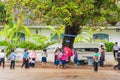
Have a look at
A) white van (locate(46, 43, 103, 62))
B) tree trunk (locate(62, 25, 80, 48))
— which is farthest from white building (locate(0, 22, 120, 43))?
tree trunk (locate(62, 25, 80, 48))

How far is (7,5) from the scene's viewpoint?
32.2 m

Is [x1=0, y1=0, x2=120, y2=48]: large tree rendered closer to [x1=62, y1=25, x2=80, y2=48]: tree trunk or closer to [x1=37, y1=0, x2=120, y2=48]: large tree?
[x1=37, y1=0, x2=120, y2=48]: large tree

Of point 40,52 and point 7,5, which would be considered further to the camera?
point 40,52

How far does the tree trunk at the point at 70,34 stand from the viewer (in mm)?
35219

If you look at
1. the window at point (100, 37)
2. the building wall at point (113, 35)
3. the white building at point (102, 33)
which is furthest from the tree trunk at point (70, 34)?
the window at point (100, 37)

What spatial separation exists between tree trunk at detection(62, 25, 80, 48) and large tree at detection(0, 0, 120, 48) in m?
0.77

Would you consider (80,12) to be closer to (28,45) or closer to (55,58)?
(55,58)

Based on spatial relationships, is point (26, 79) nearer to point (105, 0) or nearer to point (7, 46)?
point (105, 0)

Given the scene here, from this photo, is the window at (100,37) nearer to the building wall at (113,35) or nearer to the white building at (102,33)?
the white building at (102,33)

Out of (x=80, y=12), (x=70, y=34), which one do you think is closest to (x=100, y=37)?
(x=70, y=34)

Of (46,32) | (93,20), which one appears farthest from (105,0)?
(46,32)

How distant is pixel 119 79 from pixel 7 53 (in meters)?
15.0

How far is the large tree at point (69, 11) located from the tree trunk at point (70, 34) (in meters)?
0.77

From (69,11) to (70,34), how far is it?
438 centimetres
